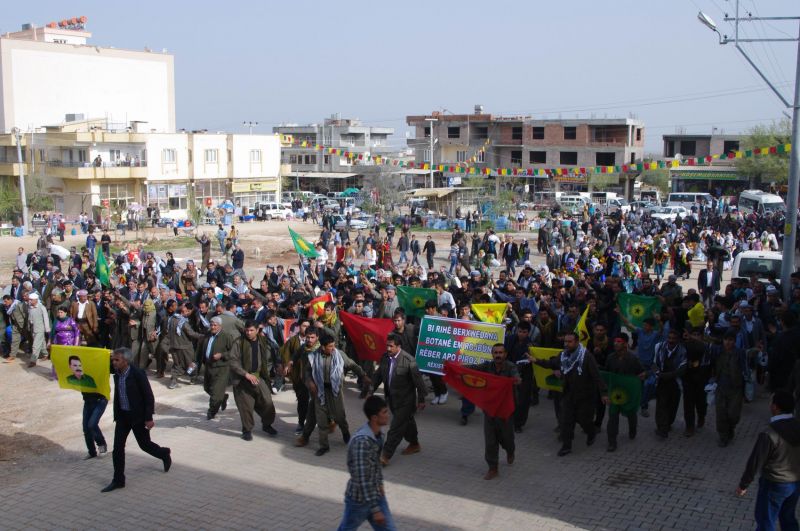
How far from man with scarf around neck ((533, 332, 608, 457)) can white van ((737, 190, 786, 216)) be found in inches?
1450

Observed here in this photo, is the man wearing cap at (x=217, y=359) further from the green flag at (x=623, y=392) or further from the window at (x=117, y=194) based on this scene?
the window at (x=117, y=194)

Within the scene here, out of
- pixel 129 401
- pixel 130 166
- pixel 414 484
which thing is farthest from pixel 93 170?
pixel 414 484

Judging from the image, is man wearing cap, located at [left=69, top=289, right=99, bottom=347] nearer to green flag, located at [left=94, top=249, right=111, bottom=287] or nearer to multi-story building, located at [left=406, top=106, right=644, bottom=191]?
green flag, located at [left=94, top=249, right=111, bottom=287]

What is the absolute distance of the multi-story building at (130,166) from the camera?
54.1m

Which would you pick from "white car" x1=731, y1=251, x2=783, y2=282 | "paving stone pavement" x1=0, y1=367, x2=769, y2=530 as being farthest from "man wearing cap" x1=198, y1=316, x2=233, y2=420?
"white car" x1=731, y1=251, x2=783, y2=282

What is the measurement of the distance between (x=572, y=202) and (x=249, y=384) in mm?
50544

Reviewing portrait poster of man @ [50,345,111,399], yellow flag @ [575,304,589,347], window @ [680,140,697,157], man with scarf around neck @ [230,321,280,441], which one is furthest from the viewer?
window @ [680,140,697,157]

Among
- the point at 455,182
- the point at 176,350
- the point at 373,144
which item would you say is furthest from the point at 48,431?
the point at 373,144

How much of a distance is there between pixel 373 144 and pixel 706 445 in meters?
84.5

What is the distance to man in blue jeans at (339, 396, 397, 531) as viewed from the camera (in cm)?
607

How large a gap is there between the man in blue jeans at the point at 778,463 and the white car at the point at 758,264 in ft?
41.7

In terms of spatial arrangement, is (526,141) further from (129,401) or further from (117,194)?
(129,401)

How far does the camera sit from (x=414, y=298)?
1436cm

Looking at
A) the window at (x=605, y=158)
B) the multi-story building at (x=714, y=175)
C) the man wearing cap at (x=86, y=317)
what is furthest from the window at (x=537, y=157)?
the man wearing cap at (x=86, y=317)
